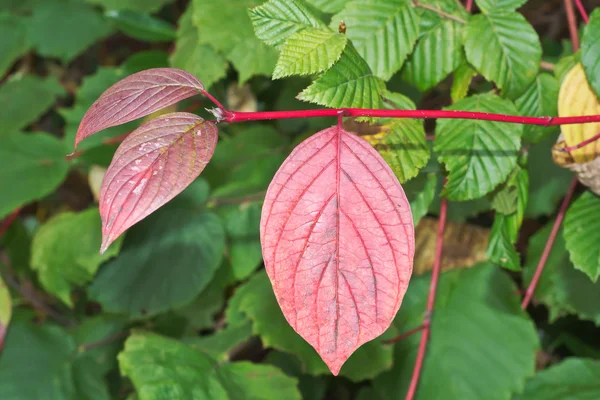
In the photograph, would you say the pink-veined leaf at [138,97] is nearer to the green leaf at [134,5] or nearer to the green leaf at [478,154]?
the green leaf at [478,154]

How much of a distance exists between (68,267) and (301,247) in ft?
2.75

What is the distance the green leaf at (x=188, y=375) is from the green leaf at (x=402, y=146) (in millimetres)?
441

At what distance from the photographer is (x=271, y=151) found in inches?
54.1

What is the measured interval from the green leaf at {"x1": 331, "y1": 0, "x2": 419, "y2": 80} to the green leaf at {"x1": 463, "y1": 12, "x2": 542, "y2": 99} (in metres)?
0.08

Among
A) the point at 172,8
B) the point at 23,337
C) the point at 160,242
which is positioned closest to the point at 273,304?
the point at 160,242

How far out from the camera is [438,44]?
83cm

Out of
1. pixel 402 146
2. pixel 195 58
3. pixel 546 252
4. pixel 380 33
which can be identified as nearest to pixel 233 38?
pixel 195 58

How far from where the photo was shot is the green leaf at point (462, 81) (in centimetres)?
84

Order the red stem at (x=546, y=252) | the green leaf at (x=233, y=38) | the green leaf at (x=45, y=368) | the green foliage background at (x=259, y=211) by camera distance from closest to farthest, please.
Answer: the green foliage background at (x=259, y=211), the red stem at (x=546, y=252), the green leaf at (x=233, y=38), the green leaf at (x=45, y=368)

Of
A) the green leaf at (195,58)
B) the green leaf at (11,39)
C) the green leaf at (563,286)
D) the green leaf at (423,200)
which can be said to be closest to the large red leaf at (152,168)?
the green leaf at (423,200)

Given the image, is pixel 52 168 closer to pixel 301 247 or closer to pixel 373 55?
pixel 373 55

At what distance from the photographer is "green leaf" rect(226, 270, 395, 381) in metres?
1.06

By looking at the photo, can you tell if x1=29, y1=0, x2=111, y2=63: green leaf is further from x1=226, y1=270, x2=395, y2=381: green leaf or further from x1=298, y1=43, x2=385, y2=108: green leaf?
x1=298, y1=43, x2=385, y2=108: green leaf

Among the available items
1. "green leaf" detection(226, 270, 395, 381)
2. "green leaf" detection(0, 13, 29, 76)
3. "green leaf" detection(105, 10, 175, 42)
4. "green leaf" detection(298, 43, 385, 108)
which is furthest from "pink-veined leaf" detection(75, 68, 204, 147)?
"green leaf" detection(0, 13, 29, 76)
